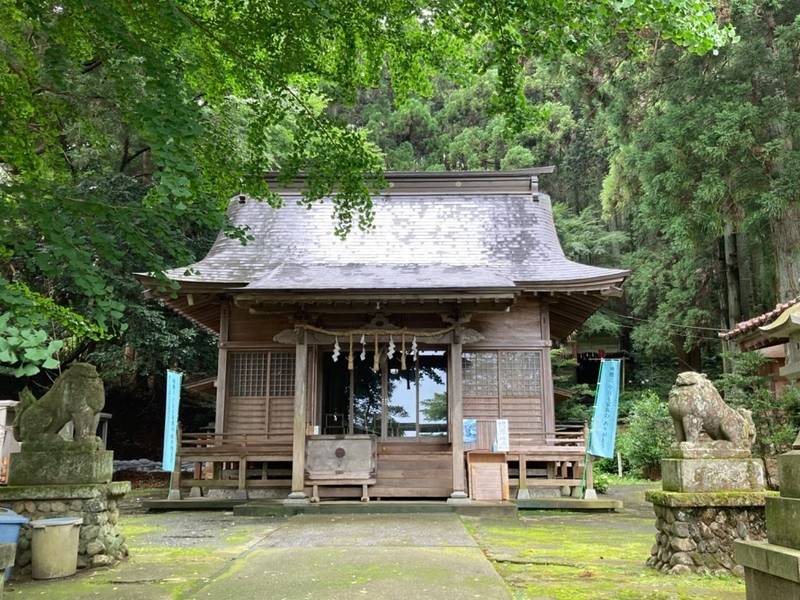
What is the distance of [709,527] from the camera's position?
15.9 feet

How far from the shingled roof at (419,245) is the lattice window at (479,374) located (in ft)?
5.26

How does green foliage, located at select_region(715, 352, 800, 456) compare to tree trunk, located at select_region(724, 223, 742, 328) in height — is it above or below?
below

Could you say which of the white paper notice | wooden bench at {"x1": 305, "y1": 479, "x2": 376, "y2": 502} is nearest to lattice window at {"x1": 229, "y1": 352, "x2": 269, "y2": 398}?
wooden bench at {"x1": 305, "y1": 479, "x2": 376, "y2": 502}

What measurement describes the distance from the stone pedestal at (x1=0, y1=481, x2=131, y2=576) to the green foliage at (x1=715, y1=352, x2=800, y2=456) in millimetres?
11237

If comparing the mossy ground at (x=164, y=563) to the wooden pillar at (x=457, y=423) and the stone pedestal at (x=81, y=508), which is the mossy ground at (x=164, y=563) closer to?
the stone pedestal at (x=81, y=508)

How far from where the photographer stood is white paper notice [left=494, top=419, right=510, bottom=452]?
10.2 meters

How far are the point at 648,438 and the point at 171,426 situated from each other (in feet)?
40.7

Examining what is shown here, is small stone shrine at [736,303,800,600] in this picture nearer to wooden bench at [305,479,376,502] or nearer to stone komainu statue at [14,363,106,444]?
stone komainu statue at [14,363,106,444]

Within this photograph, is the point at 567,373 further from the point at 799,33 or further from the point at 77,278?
the point at 77,278

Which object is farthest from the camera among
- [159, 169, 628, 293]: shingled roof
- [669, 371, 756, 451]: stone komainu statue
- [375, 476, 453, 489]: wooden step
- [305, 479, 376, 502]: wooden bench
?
[159, 169, 628, 293]: shingled roof

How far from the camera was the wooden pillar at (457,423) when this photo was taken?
9672 mm

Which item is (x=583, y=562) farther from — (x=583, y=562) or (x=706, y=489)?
(x=706, y=489)

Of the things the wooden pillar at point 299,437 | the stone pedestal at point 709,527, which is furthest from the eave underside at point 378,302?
the stone pedestal at point 709,527

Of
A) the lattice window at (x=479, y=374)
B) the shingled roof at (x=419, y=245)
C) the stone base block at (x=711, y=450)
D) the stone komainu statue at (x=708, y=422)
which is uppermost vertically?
the shingled roof at (x=419, y=245)
